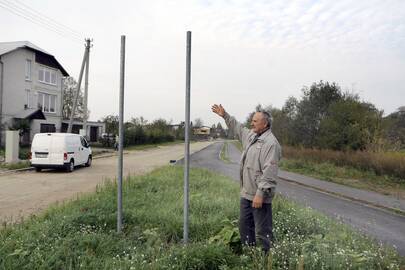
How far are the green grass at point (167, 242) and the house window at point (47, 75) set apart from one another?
129ft

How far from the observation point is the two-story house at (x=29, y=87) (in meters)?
37.5

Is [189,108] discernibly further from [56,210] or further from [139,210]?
[56,210]

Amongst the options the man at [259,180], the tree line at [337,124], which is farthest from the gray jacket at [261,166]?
the tree line at [337,124]

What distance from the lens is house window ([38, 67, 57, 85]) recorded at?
42.5m

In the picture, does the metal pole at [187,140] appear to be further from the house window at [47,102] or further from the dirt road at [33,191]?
the house window at [47,102]

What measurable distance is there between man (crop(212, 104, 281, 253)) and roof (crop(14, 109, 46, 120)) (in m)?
37.0

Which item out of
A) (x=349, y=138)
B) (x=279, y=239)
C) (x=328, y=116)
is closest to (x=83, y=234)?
(x=279, y=239)

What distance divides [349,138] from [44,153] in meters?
17.8

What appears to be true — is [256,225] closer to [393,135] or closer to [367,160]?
[367,160]

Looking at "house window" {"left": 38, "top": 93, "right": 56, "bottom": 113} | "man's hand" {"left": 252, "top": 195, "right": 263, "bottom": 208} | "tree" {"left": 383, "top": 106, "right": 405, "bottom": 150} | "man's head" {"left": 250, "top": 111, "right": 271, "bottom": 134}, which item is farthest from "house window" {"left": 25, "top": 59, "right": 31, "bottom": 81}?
"man's hand" {"left": 252, "top": 195, "right": 263, "bottom": 208}

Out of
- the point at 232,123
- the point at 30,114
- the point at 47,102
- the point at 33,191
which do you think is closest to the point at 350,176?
the point at 33,191

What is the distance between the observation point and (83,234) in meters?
4.89

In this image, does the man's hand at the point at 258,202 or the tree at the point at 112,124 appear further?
the tree at the point at 112,124

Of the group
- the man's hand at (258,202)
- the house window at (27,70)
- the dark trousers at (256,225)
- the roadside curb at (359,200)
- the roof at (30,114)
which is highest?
the house window at (27,70)
